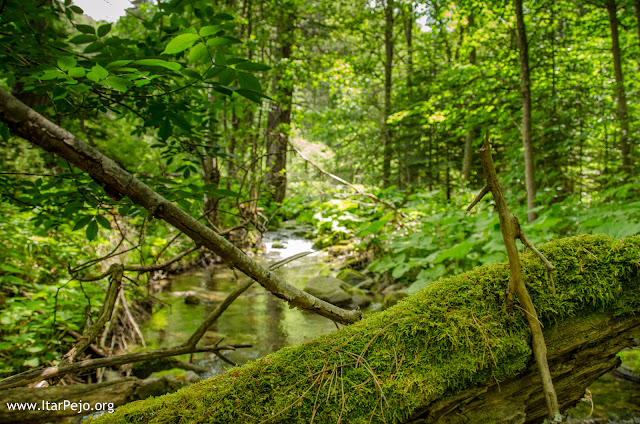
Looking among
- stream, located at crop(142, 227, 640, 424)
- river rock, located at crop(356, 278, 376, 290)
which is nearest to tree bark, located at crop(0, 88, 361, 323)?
stream, located at crop(142, 227, 640, 424)

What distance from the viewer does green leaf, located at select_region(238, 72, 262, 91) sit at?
135 cm

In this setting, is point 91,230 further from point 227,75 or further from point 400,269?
point 400,269

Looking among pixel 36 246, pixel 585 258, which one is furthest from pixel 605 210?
pixel 36 246

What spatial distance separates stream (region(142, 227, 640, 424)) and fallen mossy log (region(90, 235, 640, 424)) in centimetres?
121

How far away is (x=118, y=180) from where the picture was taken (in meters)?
1.31

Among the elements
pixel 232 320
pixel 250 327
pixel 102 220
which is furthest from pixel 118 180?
pixel 232 320

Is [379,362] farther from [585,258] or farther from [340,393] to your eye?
[585,258]

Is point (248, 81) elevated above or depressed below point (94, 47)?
below

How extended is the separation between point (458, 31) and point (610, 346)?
1462cm

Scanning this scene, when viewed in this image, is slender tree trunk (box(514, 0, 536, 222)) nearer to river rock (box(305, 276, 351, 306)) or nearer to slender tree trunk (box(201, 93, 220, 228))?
river rock (box(305, 276, 351, 306))

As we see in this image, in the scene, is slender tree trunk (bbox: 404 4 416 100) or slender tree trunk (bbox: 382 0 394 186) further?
slender tree trunk (bbox: 382 0 394 186)

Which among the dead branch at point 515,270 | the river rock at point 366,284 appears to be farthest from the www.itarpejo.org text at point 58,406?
the river rock at point 366,284

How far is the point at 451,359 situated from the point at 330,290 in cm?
463

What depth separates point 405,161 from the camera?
1229 cm
